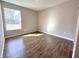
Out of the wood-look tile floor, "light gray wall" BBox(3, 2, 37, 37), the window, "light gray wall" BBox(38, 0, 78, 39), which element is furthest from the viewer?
"light gray wall" BBox(3, 2, 37, 37)

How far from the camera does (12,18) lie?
4941 millimetres

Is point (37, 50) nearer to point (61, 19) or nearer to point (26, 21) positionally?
point (61, 19)

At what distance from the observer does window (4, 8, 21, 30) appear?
445 cm

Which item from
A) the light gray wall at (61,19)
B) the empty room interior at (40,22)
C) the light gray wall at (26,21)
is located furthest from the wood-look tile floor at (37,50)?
the light gray wall at (26,21)

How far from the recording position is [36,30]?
7.03 m

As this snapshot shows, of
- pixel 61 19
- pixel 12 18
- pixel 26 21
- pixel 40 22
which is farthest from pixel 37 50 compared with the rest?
pixel 40 22

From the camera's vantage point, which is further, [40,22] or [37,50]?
[40,22]

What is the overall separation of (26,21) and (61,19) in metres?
3.09

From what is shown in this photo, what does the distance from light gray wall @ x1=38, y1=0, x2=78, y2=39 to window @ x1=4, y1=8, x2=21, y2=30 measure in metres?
2.41

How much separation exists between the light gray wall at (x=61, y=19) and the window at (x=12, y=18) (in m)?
2.41

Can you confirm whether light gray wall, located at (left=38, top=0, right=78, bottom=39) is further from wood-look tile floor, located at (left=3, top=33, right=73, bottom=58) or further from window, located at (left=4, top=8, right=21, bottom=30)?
window, located at (left=4, top=8, right=21, bottom=30)

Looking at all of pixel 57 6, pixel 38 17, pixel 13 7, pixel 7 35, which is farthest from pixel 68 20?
pixel 7 35

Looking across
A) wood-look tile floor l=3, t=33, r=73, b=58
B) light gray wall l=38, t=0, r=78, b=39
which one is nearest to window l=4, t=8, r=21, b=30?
wood-look tile floor l=3, t=33, r=73, b=58

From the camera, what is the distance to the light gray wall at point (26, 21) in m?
4.56
